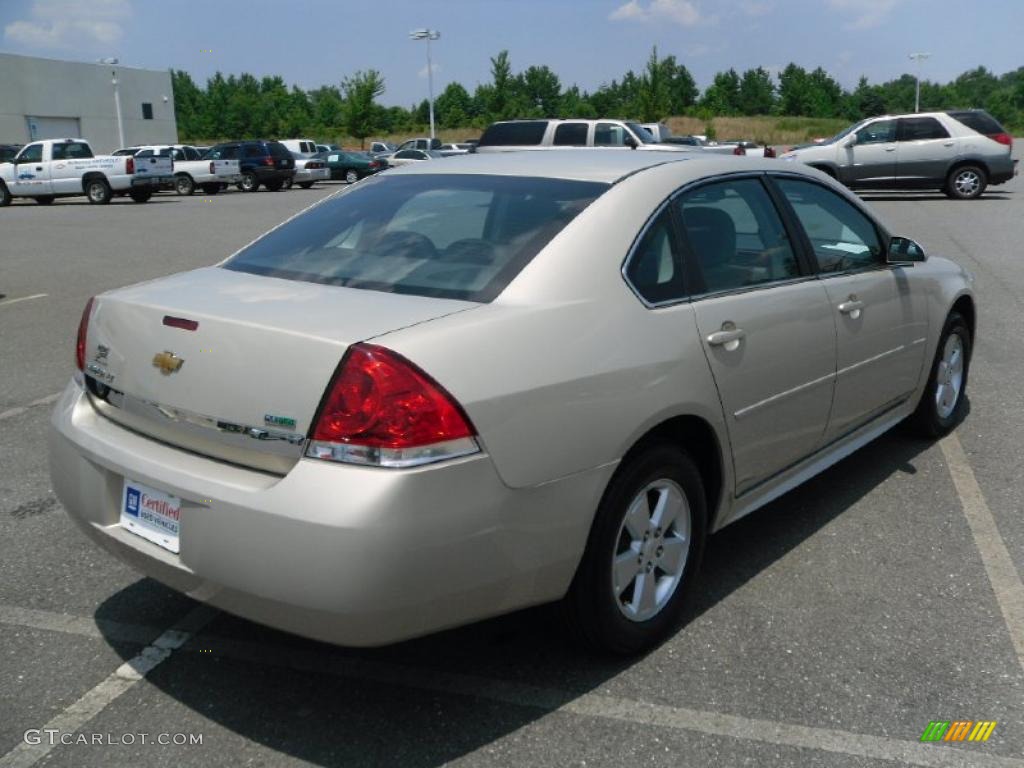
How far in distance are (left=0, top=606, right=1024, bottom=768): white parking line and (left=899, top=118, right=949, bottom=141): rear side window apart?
21.6 meters

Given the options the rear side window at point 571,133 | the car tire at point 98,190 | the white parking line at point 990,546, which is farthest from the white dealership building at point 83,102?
the white parking line at point 990,546

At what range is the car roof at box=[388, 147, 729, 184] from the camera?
365 centimetres

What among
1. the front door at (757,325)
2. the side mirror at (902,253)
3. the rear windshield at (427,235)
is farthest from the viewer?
the side mirror at (902,253)

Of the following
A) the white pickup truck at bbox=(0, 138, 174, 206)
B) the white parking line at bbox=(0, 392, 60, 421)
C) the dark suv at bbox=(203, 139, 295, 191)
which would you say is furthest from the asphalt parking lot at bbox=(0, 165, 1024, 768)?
the dark suv at bbox=(203, 139, 295, 191)

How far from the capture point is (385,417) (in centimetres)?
255

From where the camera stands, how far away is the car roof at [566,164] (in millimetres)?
3650

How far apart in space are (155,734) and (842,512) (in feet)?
10.1

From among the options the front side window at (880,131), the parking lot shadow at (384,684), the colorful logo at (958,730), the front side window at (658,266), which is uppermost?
the front side window at (880,131)

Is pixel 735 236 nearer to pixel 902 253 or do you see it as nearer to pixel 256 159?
pixel 902 253

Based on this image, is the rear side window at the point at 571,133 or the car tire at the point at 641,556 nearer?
the car tire at the point at 641,556

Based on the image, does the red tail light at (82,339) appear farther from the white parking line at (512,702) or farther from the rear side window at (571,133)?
the rear side window at (571,133)

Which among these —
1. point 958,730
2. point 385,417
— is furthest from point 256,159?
point 958,730

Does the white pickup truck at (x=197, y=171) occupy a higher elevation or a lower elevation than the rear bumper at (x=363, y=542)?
higher

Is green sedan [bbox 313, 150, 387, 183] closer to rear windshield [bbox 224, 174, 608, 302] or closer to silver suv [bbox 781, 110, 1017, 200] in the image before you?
silver suv [bbox 781, 110, 1017, 200]
